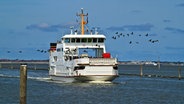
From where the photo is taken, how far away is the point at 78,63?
68.2 m

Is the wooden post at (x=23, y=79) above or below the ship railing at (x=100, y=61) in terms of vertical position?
below

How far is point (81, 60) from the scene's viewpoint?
2670 inches

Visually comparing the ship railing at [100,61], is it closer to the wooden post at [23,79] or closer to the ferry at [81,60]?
the ferry at [81,60]

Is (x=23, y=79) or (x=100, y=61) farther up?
(x=100, y=61)

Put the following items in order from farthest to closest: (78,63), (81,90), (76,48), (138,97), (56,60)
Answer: (56,60), (76,48), (78,63), (81,90), (138,97)

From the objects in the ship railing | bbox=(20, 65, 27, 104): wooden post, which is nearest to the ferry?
the ship railing

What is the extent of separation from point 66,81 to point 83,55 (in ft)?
17.0

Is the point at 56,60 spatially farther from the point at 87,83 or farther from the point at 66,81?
the point at 87,83

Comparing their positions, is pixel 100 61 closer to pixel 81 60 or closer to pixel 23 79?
pixel 81 60

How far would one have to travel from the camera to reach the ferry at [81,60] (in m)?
67.7

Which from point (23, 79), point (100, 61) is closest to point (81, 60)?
point (100, 61)

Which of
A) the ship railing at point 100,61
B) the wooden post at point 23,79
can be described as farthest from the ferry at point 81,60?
the wooden post at point 23,79

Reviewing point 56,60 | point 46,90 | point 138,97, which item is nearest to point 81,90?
point 46,90

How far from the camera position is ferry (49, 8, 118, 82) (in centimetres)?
6769
